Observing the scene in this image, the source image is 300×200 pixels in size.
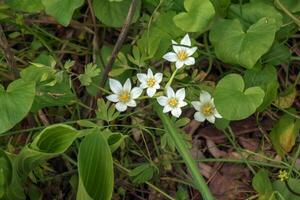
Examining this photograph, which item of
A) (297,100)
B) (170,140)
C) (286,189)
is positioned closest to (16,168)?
(170,140)

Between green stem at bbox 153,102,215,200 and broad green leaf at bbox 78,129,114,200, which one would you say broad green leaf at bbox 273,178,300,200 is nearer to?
green stem at bbox 153,102,215,200

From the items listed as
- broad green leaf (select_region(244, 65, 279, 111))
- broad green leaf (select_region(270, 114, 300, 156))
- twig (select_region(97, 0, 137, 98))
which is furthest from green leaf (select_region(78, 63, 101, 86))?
broad green leaf (select_region(270, 114, 300, 156))

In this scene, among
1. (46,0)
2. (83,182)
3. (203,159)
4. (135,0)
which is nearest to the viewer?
(83,182)

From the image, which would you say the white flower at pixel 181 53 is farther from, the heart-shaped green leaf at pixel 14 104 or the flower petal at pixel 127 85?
the heart-shaped green leaf at pixel 14 104

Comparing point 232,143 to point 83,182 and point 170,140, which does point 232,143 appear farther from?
point 83,182

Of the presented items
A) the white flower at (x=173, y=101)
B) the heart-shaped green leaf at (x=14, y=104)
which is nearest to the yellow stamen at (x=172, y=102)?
the white flower at (x=173, y=101)
